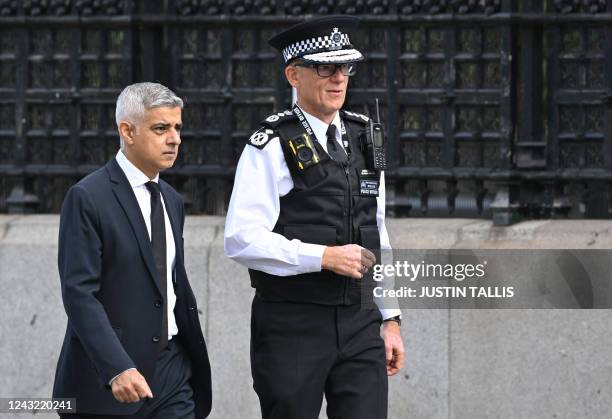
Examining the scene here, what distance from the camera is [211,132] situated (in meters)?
9.66

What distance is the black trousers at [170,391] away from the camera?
6.15 metres

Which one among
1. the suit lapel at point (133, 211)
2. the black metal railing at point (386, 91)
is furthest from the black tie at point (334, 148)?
the black metal railing at point (386, 91)

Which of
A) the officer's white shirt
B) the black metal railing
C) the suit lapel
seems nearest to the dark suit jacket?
the suit lapel

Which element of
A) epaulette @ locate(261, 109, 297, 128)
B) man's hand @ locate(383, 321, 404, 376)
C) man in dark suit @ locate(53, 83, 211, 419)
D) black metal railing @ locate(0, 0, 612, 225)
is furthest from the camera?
black metal railing @ locate(0, 0, 612, 225)

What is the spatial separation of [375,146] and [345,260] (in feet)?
1.90

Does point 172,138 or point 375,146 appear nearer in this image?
point 172,138

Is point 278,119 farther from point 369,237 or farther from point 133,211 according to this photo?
point 133,211

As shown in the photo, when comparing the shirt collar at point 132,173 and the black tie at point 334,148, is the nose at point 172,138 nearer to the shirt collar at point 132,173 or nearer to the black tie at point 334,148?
the shirt collar at point 132,173

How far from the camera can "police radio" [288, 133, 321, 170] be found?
6367 millimetres

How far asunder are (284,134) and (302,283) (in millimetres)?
588

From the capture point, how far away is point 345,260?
6.20 metres

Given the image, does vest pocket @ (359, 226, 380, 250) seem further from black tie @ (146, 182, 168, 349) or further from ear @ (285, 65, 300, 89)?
black tie @ (146, 182, 168, 349)

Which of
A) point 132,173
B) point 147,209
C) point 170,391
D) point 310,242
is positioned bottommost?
point 170,391

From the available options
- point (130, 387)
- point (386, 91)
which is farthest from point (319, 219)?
point (386, 91)
